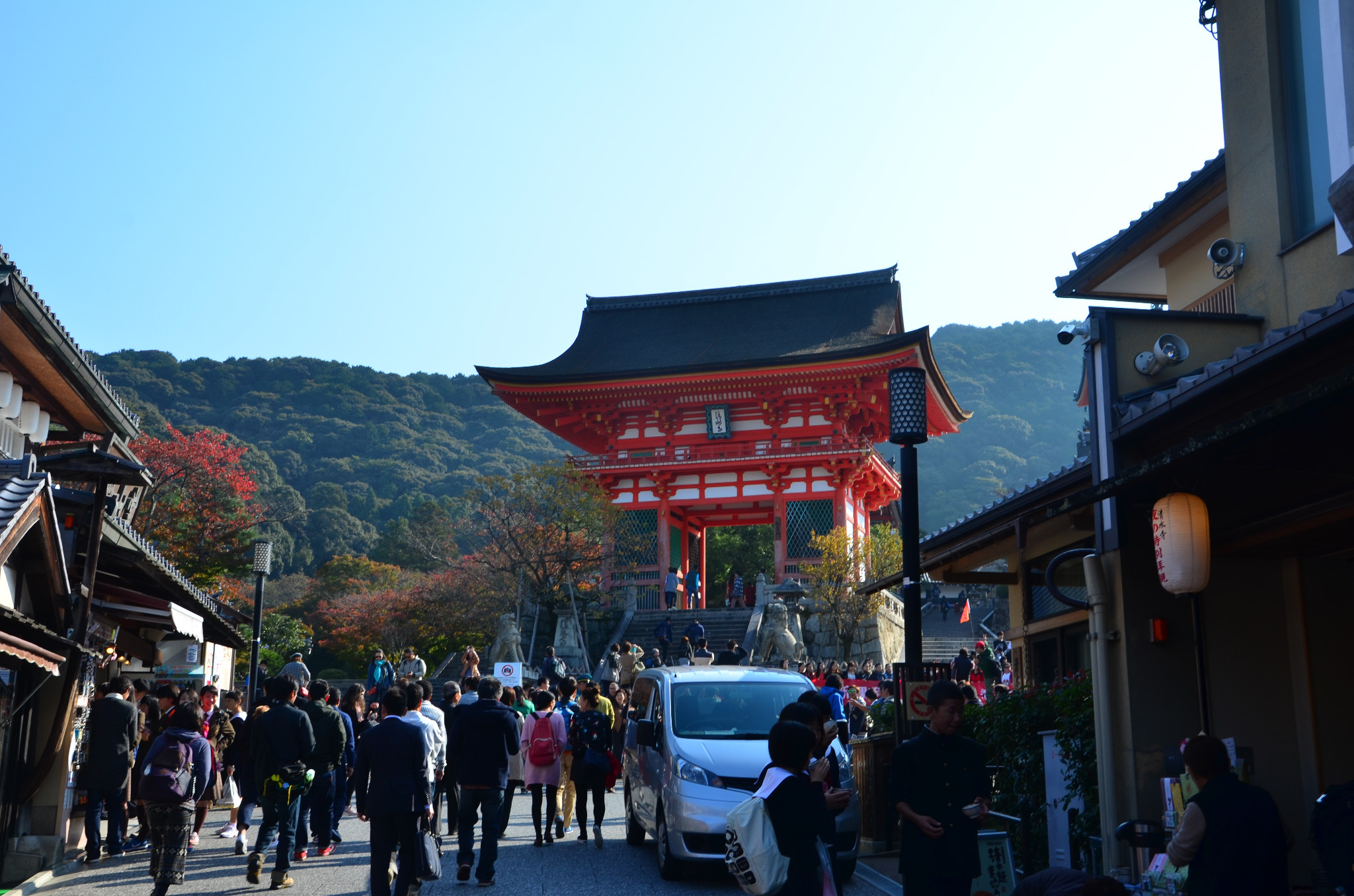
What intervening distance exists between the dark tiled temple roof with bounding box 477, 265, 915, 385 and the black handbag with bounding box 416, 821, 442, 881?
2554 centimetres

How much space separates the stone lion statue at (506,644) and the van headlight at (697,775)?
1709 cm

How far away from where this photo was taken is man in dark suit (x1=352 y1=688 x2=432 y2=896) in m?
7.47

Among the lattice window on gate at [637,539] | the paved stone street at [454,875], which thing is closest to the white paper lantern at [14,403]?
the paved stone street at [454,875]

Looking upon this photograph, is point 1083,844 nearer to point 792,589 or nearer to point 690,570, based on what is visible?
point 792,589

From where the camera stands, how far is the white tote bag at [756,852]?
4156 mm

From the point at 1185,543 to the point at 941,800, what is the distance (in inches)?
95.7

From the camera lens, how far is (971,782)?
529cm

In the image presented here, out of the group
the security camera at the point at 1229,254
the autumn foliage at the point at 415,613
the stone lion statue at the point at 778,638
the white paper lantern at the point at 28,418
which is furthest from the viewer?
the autumn foliage at the point at 415,613

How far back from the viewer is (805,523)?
106ft

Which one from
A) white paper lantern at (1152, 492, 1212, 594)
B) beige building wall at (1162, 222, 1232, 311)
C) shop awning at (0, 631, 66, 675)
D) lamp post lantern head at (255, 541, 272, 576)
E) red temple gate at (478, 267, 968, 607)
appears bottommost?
shop awning at (0, 631, 66, 675)

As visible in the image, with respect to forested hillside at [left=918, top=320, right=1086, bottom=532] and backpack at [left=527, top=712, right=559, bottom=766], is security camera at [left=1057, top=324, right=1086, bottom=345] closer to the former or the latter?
backpack at [left=527, top=712, right=559, bottom=766]

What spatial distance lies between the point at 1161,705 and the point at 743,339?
30307mm

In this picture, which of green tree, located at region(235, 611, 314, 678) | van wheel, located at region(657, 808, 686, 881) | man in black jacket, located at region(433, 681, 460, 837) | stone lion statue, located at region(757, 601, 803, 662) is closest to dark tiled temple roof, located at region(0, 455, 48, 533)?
man in black jacket, located at region(433, 681, 460, 837)

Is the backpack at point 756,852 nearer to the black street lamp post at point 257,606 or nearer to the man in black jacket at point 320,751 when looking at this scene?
the man in black jacket at point 320,751
